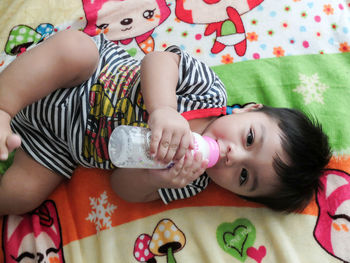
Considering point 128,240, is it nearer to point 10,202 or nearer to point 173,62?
point 10,202

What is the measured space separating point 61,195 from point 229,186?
513mm

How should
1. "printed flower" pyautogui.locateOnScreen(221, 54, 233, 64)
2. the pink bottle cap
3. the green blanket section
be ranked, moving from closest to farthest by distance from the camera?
the pink bottle cap → the green blanket section → "printed flower" pyautogui.locateOnScreen(221, 54, 233, 64)

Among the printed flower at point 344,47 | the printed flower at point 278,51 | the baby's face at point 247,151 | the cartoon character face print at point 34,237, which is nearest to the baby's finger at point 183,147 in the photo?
the baby's face at point 247,151

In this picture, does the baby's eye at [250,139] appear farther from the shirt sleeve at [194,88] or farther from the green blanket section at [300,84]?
the green blanket section at [300,84]

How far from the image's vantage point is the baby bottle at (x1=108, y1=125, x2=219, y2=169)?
0.83 m

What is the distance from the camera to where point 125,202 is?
114 cm

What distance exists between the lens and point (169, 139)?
0.84 meters

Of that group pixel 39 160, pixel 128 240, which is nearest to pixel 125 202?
pixel 128 240

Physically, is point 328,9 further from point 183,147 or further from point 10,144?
point 10,144

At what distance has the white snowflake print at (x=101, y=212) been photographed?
1.11 m

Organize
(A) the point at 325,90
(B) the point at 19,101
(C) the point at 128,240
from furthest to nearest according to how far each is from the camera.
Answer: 1. (A) the point at 325,90
2. (C) the point at 128,240
3. (B) the point at 19,101

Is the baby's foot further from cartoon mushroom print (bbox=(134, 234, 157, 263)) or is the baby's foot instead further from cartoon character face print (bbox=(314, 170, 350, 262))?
cartoon character face print (bbox=(314, 170, 350, 262))

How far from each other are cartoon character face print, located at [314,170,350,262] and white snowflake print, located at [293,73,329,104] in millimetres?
248

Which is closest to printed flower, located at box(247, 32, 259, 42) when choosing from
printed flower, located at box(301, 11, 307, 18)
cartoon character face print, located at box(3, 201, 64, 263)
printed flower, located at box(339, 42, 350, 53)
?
printed flower, located at box(301, 11, 307, 18)
